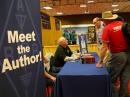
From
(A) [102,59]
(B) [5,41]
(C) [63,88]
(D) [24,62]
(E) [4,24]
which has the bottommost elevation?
(C) [63,88]

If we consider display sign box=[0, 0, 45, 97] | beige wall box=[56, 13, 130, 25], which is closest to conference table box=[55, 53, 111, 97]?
display sign box=[0, 0, 45, 97]

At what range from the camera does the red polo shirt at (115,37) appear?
3.59m

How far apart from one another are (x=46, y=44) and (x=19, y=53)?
5943mm

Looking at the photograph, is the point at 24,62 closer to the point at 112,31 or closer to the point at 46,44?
the point at 112,31

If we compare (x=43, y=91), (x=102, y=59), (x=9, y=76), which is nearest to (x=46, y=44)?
(x=102, y=59)

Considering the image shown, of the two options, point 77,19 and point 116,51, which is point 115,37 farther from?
point 77,19

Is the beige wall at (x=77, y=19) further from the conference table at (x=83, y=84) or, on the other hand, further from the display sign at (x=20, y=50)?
the display sign at (x=20, y=50)

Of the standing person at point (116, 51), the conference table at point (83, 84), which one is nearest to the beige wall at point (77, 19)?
the standing person at point (116, 51)

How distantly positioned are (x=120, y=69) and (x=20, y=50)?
1.97 meters

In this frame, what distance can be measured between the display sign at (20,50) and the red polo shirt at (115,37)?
145 centimetres

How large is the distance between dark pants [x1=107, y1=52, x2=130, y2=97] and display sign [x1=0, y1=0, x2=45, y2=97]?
1.48 m

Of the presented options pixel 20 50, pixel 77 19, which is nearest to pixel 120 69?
pixel 20 50

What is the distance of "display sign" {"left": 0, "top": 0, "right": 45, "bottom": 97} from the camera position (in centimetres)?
181

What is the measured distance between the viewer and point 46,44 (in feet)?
26.1
